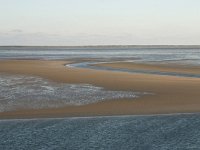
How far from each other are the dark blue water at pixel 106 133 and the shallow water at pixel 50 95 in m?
3.59

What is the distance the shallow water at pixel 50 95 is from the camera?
17.7 m

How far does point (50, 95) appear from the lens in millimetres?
20047

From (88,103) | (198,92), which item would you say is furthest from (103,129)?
(198,92)

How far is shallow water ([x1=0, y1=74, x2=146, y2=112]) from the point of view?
17675mm

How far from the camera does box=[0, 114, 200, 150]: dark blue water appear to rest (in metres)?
11.4

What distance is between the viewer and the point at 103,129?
1292cm

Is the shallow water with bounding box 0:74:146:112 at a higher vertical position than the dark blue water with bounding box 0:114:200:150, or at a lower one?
higher

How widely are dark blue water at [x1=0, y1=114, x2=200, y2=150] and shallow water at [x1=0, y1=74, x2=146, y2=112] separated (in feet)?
11.8

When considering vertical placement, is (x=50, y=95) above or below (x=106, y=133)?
above

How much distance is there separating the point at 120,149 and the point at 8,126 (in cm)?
433

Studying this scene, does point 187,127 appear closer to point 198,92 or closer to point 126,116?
point 126,116

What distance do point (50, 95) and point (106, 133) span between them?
8.01 meters

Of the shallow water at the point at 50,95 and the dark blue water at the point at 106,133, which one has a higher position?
the shallow water at the point at 50,95

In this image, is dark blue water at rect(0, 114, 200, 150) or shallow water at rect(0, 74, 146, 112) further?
shallow water at rect(0, 74, 146, 112)
